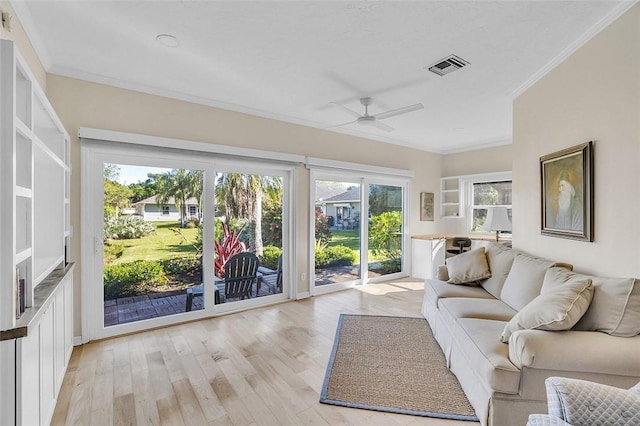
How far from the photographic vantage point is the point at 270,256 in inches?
170

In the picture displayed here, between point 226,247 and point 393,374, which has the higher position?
point 226,247

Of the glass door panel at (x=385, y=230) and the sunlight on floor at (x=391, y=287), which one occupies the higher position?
the glass door panel at (x=385, y=230)

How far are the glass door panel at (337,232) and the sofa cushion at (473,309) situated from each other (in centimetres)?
229

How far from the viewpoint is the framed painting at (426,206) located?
6285 millimetres

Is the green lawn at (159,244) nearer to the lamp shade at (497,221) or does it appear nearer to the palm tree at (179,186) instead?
the palm tree at (179,186)

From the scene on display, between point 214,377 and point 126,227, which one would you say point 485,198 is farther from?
point 126,227

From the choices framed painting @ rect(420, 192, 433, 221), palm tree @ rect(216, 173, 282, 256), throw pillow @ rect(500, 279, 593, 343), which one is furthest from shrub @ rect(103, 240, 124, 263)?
framed painting @ rect(420, 192, 433, 221)

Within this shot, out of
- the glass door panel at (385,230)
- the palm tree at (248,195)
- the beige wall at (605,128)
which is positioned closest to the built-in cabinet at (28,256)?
the palm tree at (248,195)

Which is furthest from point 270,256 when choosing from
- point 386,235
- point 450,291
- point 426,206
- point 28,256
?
point 426,206

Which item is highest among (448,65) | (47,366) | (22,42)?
(448,65)

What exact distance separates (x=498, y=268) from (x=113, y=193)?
4129mm

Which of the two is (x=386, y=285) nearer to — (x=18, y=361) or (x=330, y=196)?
(x=330, y=196)

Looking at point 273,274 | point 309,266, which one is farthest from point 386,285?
point 273,274

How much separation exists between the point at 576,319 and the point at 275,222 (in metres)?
3.42
